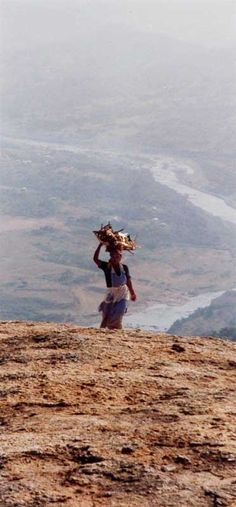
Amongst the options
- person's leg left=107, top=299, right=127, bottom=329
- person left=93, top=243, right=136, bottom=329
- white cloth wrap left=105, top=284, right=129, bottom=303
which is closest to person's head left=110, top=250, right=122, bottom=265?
person left=93, top=243, right=136, bottom=329

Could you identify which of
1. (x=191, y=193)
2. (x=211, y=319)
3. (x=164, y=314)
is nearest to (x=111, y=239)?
(x=211, y=319)

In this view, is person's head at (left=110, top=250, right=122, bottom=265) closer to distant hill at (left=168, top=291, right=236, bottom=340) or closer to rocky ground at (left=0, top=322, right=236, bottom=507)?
rocky ground at (left=0, top=322, right=236, bottom=507)

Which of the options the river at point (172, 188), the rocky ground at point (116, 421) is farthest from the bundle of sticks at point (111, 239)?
the river at point (172, 188)

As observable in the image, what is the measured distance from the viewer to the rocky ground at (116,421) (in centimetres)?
455

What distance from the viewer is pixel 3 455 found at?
4992 mm

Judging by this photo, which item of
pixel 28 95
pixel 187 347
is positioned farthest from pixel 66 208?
pixel 187 347

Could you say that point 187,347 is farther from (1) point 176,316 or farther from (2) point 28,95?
(2) point 28,95

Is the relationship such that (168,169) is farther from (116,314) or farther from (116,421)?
(116,421)

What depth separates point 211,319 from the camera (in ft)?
148

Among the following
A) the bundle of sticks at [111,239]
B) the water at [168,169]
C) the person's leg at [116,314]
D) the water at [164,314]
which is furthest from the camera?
the water at [168,169]

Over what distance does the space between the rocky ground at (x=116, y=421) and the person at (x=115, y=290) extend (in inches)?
39.9

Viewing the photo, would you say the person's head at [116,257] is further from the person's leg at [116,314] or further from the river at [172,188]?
the river at [172,188]

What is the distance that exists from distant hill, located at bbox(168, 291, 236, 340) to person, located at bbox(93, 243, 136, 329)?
97.1ft

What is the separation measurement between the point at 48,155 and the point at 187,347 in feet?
272
